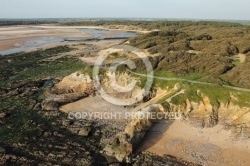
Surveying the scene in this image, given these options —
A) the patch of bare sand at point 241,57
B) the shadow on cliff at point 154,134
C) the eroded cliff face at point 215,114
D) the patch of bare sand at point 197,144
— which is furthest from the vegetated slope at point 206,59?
the shadow on cliff at point 154,134

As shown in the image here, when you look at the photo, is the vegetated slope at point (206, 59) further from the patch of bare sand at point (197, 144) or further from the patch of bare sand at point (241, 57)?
the patch of bare sand at point (197, 144)

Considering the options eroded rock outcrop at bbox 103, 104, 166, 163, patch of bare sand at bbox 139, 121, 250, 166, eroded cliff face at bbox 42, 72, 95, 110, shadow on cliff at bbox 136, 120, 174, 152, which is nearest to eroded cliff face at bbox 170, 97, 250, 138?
patch of bare sand at bbox 139, 121, 250, 166

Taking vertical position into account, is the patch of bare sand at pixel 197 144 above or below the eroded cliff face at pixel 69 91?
below

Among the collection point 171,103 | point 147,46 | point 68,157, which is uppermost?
point 147,46

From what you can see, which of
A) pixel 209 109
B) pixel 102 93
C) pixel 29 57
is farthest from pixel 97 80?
pixel 29 57

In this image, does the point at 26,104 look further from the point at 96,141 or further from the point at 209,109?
the point at 209,109

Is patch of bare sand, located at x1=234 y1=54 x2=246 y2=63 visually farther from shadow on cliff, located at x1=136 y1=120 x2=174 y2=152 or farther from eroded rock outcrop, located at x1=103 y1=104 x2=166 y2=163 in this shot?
eroded rock outcrop, located at x1=103 y1=104 x2=166 y2=163

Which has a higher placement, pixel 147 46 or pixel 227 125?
pixel 147 46

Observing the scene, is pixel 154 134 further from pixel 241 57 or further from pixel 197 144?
pixel 241 57
